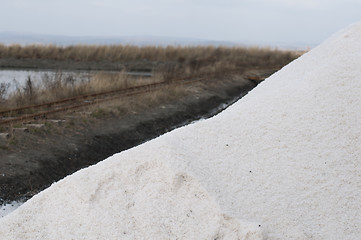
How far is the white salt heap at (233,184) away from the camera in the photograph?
3.75 meters

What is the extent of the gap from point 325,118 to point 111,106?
7442 millimetres

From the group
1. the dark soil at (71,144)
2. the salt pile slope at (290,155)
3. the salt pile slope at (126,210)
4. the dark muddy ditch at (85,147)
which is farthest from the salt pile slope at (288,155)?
the dark soil at (71,144)

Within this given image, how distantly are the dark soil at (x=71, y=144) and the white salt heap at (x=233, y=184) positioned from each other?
2.13 meters

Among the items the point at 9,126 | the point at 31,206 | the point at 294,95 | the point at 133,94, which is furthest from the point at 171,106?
the point at 31,206

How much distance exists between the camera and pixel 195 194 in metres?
3.89

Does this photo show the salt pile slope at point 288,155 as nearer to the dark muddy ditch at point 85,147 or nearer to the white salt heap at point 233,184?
the white salt heap at point 233,184

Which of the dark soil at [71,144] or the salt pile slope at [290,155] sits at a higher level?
the salt pile slope at [290,155]

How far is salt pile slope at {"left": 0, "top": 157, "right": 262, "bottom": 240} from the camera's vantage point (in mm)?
3701

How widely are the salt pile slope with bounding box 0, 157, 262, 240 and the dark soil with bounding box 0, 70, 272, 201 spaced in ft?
6.32

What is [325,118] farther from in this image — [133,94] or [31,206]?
[133,94]

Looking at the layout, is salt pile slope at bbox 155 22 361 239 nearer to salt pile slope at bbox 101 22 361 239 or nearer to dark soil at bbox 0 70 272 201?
salt pile slope at bbox 101 22 361 239

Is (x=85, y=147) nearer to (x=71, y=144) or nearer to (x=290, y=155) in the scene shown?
(x=71, y=144)

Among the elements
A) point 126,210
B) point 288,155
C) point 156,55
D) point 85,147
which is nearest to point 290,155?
point 288,155

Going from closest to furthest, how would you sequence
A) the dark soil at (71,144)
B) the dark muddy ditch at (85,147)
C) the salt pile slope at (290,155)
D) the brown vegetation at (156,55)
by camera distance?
the salt pile slope at (290,155) < the dark muddy ditch at (85,147) < the dark soil at (71,144) < the brown vegetation at (156,55)
